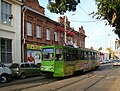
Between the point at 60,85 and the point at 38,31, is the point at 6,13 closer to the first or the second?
the point at 38,31

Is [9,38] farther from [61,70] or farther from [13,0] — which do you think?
[61,70]

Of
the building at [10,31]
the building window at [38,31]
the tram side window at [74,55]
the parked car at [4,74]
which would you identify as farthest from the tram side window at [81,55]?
the building window at [38,31]

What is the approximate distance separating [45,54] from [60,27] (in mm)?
25922

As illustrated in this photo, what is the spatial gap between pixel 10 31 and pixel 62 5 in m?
21.8

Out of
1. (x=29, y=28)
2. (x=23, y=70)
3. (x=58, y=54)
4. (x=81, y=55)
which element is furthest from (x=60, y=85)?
(x=29, y=28)

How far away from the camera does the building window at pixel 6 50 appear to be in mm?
33375

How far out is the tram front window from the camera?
2564 centimetres

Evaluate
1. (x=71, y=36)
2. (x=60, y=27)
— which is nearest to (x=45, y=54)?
(x=60, y=27)

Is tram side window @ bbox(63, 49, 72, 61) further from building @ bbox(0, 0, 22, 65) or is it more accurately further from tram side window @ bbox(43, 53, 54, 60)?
building @ bbox(0, 0, 22, 65)

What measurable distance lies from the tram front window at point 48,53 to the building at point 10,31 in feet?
27.6

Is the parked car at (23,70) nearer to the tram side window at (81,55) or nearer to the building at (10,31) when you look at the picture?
Answer: the tram side window at (81,55)

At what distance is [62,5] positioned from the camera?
13.4 metres

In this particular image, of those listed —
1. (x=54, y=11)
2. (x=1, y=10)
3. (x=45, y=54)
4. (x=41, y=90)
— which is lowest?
(x=41, y=90)

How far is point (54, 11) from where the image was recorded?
45.7 feet
